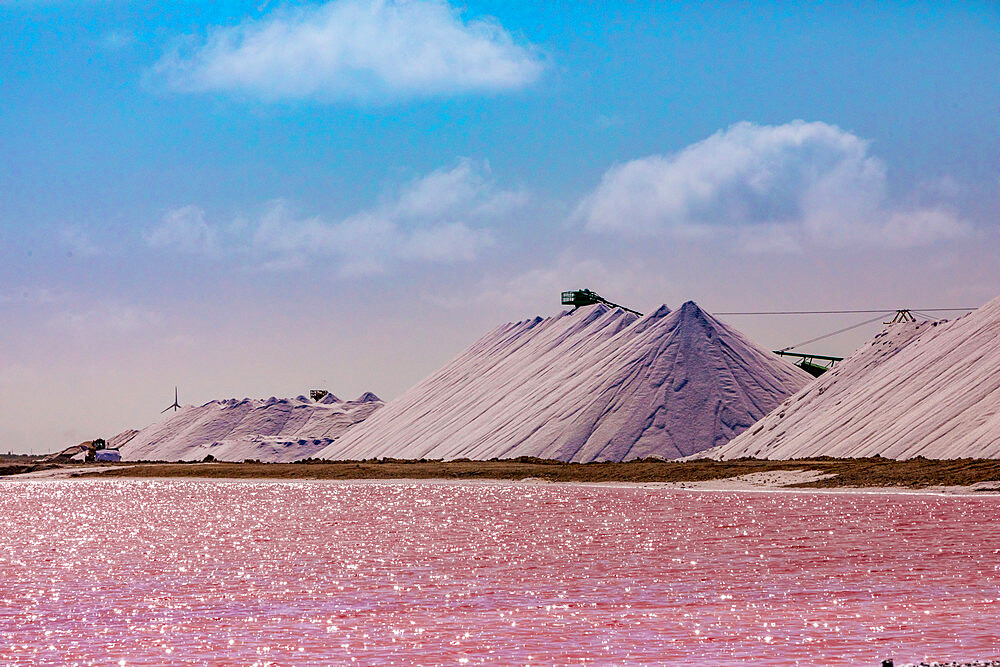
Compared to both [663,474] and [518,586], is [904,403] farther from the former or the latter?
[518,586]

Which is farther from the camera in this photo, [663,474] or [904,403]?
[904,403]

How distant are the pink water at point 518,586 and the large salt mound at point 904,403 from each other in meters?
20.7

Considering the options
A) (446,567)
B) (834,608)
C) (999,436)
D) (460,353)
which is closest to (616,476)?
(999,436)

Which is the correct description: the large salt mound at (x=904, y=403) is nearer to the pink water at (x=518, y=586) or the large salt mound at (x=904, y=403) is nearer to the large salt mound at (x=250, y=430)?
the pink water at (x=518, y=586)

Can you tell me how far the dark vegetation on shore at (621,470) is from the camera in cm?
5012

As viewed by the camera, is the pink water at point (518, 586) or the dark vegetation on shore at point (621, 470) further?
the dark vegetation on shore at point (621, 470)

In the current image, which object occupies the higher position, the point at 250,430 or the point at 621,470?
the point at 250,430

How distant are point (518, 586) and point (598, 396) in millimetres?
69748

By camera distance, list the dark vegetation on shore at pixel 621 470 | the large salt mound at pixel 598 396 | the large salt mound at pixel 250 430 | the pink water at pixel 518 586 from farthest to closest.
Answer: the large salt mound at pixel 250 430 < the large salt mound at pixel 598 396 < the dark vegetation on shore at pixel 621 470 < the pink water at pixel 518 586

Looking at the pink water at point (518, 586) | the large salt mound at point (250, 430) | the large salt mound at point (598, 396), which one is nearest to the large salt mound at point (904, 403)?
the large salt mound at point (598, 396)

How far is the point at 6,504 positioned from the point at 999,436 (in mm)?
48827

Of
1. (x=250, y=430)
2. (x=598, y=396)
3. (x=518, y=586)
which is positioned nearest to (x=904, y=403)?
(x=598, y=396)

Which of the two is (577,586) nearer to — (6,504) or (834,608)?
(834,608)

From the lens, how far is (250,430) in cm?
14512
